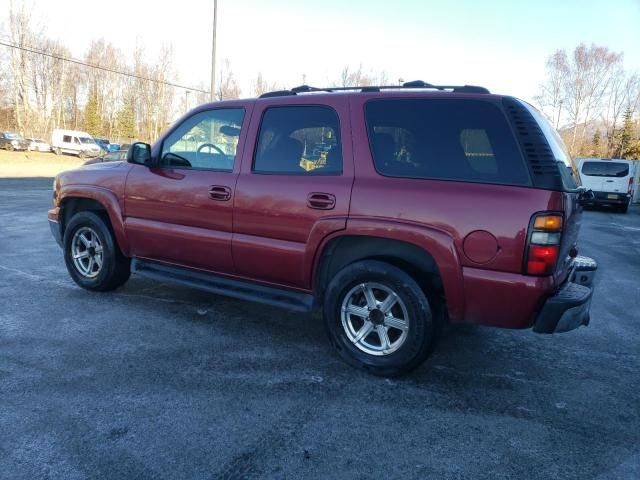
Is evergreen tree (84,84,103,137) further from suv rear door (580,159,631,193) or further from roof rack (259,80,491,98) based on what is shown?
roof rack (259,80,491,98)

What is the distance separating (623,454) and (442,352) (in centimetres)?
144

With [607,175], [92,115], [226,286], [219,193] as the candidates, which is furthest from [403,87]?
[92,115]

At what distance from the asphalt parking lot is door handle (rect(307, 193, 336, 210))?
3.68ft

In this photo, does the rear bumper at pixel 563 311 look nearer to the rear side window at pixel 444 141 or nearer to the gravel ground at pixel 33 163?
the rear side window at pixel 444 141

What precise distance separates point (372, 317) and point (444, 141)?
1.27 meters

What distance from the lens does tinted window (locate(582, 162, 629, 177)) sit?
18.5 m

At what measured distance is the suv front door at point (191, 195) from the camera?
3.95 meters

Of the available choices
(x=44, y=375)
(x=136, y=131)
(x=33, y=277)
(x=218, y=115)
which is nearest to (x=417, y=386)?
(x=44, y=375)

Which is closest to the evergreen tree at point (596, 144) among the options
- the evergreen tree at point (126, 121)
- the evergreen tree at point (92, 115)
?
the evergreen tree at point (126, 121)

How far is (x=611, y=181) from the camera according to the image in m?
18.5

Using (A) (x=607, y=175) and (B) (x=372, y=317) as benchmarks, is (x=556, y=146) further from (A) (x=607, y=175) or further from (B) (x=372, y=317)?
(A) (x=607, y=175)

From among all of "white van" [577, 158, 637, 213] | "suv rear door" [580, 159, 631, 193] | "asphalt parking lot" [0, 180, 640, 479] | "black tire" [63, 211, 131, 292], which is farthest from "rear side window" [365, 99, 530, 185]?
"suv rear door" [580, 159, 631, 193]

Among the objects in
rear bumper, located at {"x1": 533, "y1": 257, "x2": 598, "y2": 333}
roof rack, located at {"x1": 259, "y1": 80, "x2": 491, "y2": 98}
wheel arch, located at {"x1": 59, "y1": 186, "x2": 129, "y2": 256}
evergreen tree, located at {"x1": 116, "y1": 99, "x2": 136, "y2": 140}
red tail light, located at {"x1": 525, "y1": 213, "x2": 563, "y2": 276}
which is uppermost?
evergreen tree, located at {"x1": 116, "y1": 99, "x2": 136, "y2": 140}

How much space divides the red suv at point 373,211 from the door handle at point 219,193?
12 millimetres
